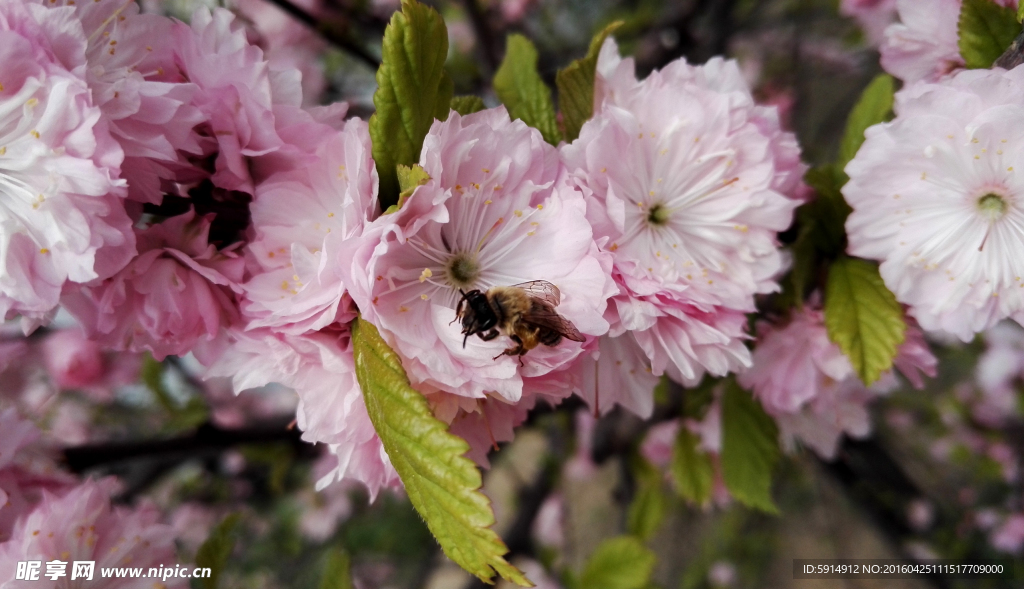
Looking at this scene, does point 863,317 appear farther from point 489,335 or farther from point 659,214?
point 489,335

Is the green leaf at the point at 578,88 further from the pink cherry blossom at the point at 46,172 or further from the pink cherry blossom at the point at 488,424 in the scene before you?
the pink cherry blossom at the point at 46,172

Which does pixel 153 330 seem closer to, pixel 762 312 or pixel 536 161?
pixel 536 161

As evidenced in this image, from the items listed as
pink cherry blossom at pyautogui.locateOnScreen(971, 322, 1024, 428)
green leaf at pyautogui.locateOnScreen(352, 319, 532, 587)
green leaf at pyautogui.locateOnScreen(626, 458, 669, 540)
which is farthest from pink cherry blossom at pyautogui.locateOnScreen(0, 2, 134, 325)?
pink cherry blossom at pyautogui.locateOnScreen(971, 322, 1024, 428)

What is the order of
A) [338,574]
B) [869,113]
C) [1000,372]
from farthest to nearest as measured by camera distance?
1. [1000,372]
2. [338,574]
3. [869,113]

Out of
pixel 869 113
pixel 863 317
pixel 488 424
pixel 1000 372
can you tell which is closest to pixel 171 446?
→ pixel 488 424

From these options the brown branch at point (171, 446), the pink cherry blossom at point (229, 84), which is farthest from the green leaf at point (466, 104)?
the brown branch at point (171, 446)

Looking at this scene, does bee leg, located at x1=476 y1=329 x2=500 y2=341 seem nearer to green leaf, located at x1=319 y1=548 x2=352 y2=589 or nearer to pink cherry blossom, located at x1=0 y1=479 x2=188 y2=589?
pink cherry blossom, located at x1=0 y1=479 x2=188 y2=589
